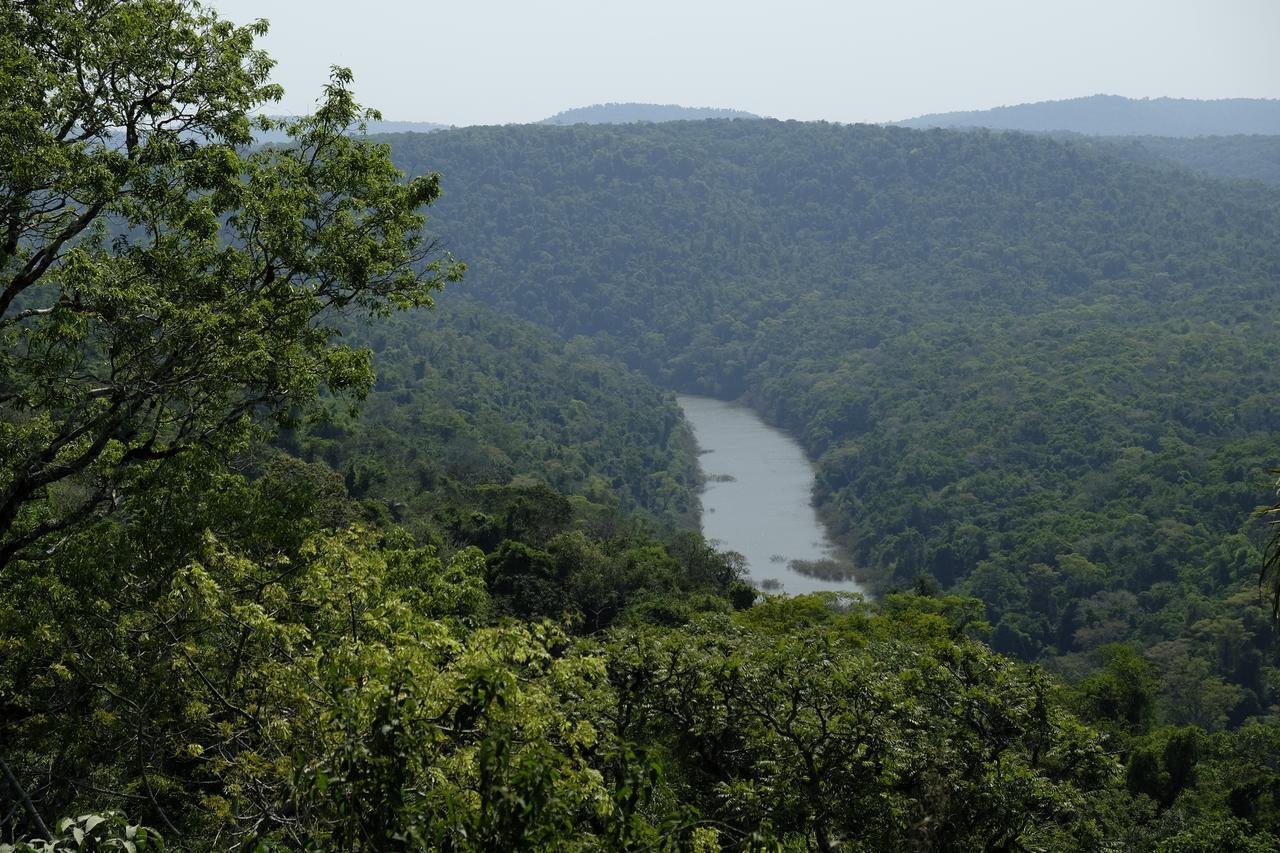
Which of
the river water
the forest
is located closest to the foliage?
the forest

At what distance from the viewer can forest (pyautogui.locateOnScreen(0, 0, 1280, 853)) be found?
7246mm

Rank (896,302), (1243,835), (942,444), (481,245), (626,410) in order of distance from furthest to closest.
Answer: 1. (481,245)
2. (896,302)
3. (626,410)
4. (942,444)
5. (1243,835)

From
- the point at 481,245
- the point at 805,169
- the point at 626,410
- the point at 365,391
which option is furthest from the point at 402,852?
the point at 805,169

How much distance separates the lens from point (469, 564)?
1488 cm

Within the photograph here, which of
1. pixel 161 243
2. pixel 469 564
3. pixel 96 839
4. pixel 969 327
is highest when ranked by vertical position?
pixel 161 243

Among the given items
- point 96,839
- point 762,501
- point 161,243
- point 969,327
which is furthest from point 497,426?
point 96,839

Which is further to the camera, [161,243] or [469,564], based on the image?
[469,564]

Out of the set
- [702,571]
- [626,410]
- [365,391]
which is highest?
[365,391]

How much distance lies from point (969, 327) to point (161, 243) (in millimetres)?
107981

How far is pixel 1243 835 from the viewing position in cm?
1702

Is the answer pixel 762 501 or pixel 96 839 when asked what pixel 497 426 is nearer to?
pixel 762 501

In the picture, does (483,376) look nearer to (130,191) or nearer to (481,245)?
(481,245)

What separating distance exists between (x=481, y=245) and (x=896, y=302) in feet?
188

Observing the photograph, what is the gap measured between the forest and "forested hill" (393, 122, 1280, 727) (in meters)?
0.51
